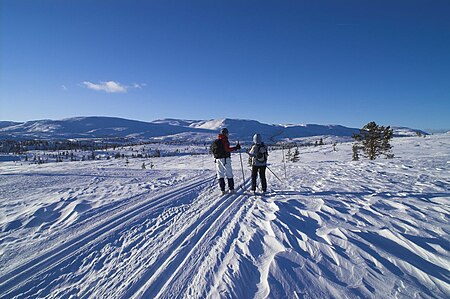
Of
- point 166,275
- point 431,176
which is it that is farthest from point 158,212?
point 431,176

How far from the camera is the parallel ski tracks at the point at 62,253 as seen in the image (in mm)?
3004

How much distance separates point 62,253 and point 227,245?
2.90 meters

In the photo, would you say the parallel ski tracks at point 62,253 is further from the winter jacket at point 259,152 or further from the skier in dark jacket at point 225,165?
the winter jacket at point 259,152

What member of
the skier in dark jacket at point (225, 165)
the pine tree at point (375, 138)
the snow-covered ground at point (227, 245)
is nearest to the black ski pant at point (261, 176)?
the snow-covered ground at point (227, 245)

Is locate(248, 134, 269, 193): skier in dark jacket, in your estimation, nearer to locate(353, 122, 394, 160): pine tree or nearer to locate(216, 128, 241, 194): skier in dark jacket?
locate(216, 128, 241, 194): skier in dark jacket

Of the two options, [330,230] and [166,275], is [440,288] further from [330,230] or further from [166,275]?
[166,275]

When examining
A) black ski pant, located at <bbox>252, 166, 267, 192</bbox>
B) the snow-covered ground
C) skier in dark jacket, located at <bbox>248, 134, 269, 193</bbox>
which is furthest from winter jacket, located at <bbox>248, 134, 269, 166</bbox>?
the snow-covered ground

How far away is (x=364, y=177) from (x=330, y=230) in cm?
667

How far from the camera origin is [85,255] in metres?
3.67

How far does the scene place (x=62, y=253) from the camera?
3.73 meters

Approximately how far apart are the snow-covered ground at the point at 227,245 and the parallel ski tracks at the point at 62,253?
2 centimetres

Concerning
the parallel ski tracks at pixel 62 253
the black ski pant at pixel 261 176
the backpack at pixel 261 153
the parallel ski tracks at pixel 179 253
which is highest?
the backpack at pixel 261 153

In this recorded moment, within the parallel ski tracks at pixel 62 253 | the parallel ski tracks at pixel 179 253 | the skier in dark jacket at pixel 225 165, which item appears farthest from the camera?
the skier in dark jacket at pixel 225 165

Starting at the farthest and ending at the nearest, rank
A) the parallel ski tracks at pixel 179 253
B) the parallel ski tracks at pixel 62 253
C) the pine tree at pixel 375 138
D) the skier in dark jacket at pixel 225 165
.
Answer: the pine tree at pixel 375 138 → the skier in dark jacket at pixel 225 165 → the parallel ski tracks at pixel 62 253 → the parallel ski tracks at pixel 179 253
